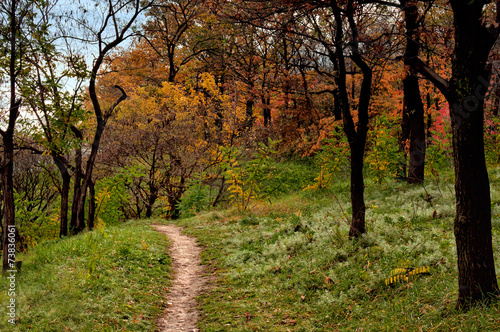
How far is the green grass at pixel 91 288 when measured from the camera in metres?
5.00

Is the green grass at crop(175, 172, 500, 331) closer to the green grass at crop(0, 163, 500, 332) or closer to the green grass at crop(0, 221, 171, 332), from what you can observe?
the green grass at crop(0, 163, 500, 332)

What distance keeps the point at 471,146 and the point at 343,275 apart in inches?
118

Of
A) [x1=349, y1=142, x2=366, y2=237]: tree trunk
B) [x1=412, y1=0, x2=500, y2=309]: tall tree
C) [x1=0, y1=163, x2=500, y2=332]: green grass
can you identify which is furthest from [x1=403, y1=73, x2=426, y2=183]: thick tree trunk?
[x1=412, y1=0, x2=500, y2=309]: tall tree

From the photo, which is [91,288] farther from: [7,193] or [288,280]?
[288,280]

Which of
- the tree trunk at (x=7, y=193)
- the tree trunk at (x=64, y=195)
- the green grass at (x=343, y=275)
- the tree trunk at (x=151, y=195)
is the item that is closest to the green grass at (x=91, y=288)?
the tree trunk at (x=7, y=193)

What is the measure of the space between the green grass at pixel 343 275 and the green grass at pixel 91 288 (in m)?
1.06

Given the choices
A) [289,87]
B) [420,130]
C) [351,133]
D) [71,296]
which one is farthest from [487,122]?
[71,296]

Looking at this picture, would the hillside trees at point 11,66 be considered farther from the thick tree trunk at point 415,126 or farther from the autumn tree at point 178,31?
the autumn tree at point 178,31

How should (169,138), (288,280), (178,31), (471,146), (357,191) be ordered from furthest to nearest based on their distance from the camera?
(178,31), (169,138), (357,191), (288,280), (471,146)

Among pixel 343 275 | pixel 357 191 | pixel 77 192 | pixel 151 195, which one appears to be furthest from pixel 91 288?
pixel 151 195

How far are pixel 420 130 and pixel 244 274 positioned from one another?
784cm

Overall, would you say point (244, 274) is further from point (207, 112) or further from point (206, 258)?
point (207, 112)

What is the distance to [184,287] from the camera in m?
7.34

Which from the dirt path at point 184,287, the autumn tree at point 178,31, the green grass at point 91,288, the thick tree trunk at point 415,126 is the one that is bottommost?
the dirt path at point 184,287
